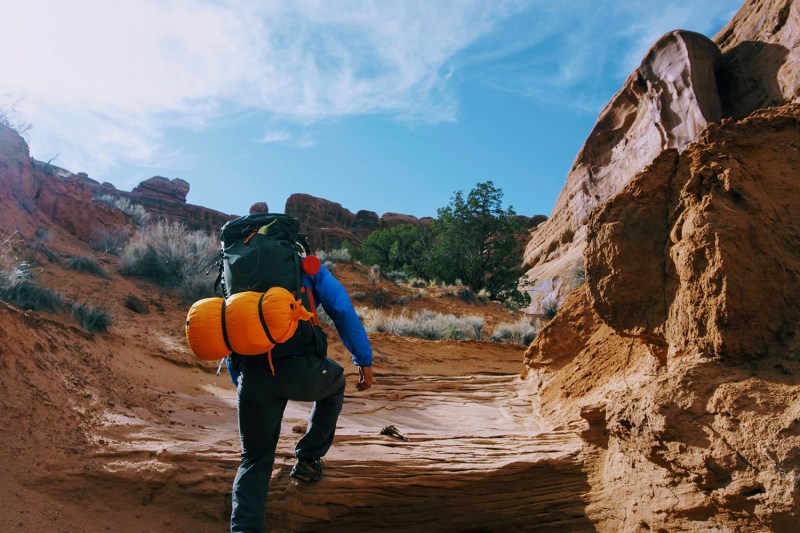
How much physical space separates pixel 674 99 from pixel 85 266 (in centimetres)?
2096

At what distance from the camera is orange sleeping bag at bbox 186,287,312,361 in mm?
3217

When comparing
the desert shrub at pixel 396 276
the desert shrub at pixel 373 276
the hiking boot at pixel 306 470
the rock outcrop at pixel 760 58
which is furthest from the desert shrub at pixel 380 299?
the hiking boot at pixel 306 470

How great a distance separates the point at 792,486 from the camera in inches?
96.7

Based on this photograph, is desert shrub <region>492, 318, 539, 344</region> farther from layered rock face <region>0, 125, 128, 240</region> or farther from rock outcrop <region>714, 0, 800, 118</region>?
layered rock face <region>0, 125, 128, 240</region>

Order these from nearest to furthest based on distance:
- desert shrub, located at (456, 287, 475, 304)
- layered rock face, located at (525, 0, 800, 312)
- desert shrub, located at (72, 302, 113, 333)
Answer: desert shrub, located at (72, 302, 113, 333)
layered rock face, located at (525, 0, 800, 312)
desert shrub, located at (456, 287, 475, 304)

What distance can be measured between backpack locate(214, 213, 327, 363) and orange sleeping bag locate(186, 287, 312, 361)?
21cm

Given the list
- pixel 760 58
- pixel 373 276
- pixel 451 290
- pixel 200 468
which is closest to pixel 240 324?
pixel 200 468

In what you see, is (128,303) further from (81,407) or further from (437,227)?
(437,227)

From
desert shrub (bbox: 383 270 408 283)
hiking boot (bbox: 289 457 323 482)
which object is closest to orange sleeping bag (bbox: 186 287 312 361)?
hiking boot (bbox: 289 457 323 482)

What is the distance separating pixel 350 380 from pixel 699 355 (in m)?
6.46

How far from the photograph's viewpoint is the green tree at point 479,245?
81.8 feet

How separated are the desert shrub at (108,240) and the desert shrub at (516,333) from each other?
9.93 m

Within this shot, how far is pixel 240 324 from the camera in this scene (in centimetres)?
321

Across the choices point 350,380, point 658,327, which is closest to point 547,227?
point 350,380
